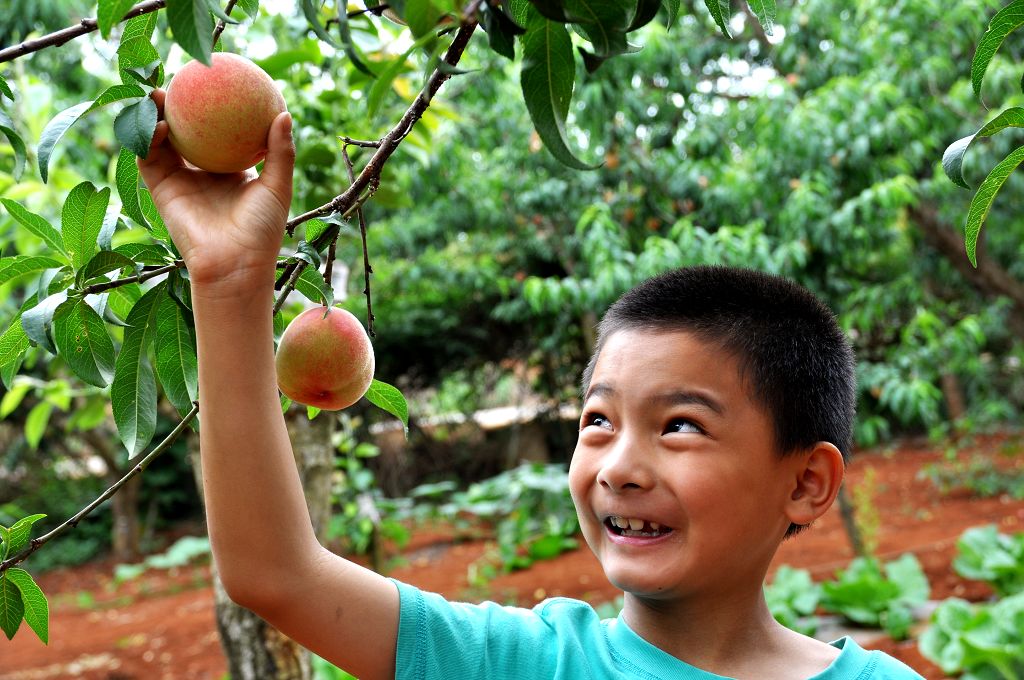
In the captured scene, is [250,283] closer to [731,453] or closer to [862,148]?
[731,453]

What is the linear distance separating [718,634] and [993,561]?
147 inches

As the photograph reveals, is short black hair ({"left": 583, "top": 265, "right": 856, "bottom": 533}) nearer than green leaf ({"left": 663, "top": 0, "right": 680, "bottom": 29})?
No

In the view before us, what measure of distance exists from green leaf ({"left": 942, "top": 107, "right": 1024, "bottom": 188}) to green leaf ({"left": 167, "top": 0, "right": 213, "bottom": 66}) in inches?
22.2

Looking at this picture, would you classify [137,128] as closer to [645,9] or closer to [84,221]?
[84,221]

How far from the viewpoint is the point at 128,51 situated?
2.62ft

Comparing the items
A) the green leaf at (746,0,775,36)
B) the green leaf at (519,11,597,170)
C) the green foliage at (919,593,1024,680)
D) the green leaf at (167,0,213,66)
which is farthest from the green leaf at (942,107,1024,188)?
the green foliage at (919,593,1024,680)

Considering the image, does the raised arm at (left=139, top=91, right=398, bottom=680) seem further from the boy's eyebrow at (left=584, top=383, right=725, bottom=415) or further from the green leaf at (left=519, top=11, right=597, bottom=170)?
the boy's eyebrow at (left=584, top=383, right=725, bottom=415)

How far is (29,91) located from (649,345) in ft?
7.28

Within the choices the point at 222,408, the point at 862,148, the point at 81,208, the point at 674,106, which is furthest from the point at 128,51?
the point at 674,106

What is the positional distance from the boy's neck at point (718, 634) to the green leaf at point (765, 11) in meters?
0.62

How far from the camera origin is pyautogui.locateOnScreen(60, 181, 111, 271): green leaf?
872mm

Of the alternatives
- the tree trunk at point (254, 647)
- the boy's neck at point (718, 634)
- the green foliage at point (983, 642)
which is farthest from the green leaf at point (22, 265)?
the green foliage at point (983, 642)

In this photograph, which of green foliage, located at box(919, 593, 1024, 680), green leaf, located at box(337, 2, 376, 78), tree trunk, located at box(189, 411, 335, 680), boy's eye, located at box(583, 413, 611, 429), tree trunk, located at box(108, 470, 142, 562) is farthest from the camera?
tree trunk, located at box(108, 470, 142, 562)

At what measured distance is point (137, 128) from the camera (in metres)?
0.71
